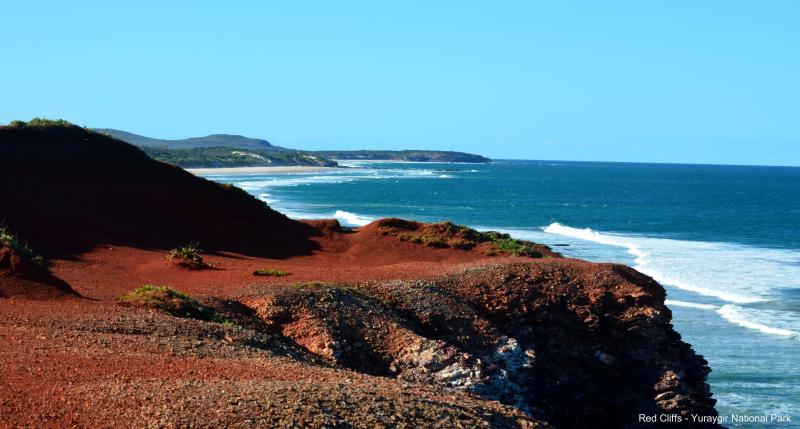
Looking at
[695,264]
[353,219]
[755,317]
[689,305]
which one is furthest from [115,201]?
[353,219]

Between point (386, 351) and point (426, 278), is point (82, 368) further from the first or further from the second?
Answer: point (426, 278)

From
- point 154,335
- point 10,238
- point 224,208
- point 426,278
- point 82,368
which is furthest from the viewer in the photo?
point 224,208

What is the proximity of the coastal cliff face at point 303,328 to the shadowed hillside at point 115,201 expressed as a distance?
10 cm

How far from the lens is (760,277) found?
4156 centimetres

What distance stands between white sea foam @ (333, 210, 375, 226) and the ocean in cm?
16

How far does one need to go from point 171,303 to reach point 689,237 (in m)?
49.4

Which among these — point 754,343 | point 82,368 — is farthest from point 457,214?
point 82,368

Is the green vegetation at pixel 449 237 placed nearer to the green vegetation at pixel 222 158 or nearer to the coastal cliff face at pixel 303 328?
the coastal cliff face at pixel 303 328

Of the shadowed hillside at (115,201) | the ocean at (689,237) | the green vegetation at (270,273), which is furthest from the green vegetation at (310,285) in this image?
the ocean at (689,237)

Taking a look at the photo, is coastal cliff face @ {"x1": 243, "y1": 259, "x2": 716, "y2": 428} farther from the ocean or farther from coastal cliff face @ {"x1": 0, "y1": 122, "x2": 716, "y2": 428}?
the ocean

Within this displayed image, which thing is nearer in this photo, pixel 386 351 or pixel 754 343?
pixel 386 351

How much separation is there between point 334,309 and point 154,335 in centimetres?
446

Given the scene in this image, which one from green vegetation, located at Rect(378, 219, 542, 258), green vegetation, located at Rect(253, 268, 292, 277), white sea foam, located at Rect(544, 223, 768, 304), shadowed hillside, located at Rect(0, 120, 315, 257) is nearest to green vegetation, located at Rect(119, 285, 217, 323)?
green vegetation, located at Rect(253, 268, 292, 277)

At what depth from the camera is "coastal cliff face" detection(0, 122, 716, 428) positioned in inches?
450
